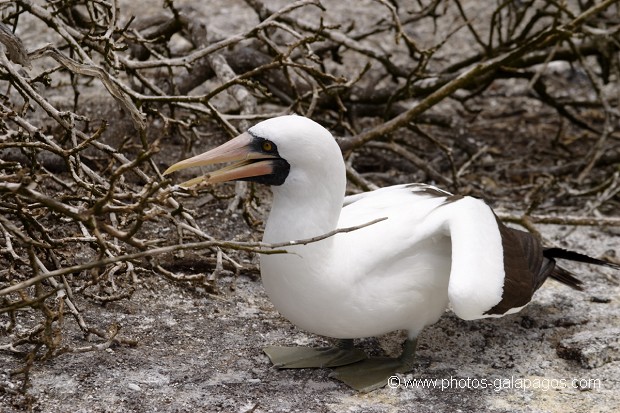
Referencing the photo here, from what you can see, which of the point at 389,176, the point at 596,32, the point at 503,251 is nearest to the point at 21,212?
the point at 503,251

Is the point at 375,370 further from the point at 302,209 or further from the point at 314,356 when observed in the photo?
the point at 302,209

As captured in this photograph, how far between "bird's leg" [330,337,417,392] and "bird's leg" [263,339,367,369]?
37 mm

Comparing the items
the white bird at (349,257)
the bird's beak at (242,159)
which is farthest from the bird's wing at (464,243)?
the bird's beak at (242,159)

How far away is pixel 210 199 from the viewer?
4750 mm

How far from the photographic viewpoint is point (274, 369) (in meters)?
3.37

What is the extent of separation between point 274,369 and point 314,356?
0.17 m

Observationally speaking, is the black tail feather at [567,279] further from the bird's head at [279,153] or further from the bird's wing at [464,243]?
the bird's head at [279,153]

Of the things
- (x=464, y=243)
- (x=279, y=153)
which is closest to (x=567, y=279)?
(x=464, y=243)

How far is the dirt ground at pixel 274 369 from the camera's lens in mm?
3072

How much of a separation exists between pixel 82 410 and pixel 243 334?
850mm

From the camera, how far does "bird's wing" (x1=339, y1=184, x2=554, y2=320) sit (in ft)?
10.3

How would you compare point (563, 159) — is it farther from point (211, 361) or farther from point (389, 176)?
point (211, 361)

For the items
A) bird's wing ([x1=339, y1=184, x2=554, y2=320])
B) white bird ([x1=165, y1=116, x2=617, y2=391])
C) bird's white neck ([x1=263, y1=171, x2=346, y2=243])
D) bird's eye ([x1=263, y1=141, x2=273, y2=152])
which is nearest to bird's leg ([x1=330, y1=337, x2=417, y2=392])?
white bird ([x1=165, y1=116, x2=617, y2=391])

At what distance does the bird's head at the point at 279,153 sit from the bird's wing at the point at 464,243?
1.03 feet
